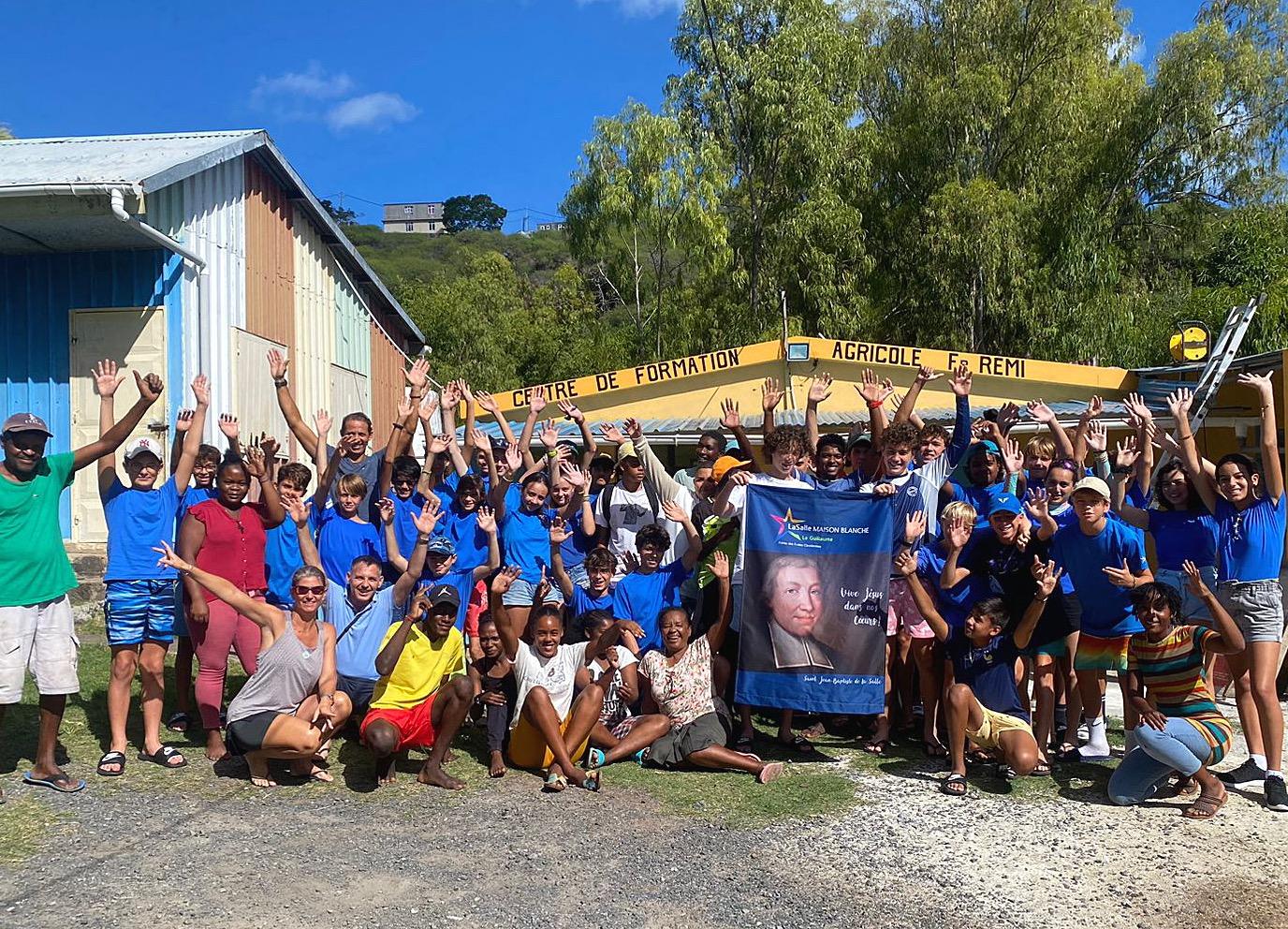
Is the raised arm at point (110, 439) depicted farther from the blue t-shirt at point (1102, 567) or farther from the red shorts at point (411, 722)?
the blue t-shirt at point (1102, 567)

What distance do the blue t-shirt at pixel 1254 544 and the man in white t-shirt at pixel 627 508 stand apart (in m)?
3.17

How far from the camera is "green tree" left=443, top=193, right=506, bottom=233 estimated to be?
438ft

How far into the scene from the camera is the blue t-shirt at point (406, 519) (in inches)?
288

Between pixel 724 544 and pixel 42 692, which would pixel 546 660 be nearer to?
pixel 724 544

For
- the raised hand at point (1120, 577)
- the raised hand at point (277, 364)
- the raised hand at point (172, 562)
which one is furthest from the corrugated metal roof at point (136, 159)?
the raised hand at point (1120, 577)

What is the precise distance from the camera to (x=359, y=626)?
6570 mm

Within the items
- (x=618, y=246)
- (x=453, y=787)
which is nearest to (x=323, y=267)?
(x=453, y=787)

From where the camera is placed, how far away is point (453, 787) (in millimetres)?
6070

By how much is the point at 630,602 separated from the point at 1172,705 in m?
3.04

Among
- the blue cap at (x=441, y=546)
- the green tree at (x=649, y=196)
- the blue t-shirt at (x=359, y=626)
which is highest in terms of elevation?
the green tree at (x=649, y=196)

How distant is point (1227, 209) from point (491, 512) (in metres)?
21.5

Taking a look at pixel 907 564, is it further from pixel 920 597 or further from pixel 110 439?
pixel 110 439

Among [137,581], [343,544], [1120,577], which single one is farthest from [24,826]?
[1120,577]

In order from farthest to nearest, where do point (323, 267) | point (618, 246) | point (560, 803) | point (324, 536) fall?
point (618, 246) → point (323, 267) → point (324, 536) → point (560, 803)
